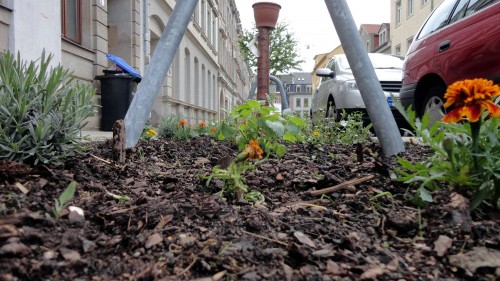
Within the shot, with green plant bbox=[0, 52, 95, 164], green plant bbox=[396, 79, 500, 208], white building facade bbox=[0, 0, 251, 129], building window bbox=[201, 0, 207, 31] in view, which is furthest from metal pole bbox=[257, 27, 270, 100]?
building window bbox=[201, 0, 207, 31]

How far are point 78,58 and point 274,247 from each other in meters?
7.29

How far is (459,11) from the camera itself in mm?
4723

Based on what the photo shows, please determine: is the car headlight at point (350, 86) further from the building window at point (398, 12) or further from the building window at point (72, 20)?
the building window at point (398, 12)

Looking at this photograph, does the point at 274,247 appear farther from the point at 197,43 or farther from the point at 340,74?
the point at 197,43

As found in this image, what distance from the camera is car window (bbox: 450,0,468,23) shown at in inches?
182

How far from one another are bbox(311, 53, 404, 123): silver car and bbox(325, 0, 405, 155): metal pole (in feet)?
14.0

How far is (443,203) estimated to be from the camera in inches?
55.5

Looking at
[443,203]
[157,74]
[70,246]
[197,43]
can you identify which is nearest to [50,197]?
[70,246]

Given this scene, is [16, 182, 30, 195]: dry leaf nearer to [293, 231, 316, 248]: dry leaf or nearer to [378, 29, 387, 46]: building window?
[293, 231, 316, 248]: dry leaf

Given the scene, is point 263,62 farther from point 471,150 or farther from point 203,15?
point 203,15

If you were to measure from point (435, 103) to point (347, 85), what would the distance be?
2.49 meters

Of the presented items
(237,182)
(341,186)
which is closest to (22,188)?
(237,182)

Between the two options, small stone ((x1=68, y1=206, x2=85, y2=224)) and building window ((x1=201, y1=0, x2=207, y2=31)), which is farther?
building window ((x1=201, y1=0, x2=207, y2=31))

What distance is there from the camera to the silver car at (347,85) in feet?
23.4
